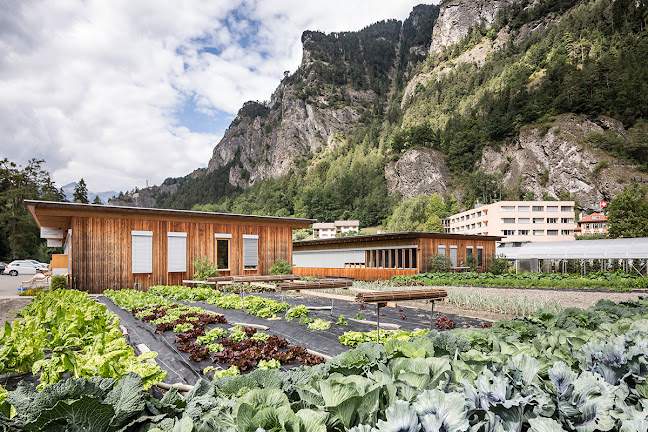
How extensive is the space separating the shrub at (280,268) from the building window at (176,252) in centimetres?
417

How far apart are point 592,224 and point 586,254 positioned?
50.9 meters

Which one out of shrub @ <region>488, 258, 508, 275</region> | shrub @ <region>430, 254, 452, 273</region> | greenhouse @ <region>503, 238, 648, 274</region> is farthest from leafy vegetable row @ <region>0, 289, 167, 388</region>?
greenhouse @ <region>503, 238, 648, 274</region>

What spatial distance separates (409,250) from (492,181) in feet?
210

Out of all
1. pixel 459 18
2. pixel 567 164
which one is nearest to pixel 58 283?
pixel 567 164

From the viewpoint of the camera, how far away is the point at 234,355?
4.43 m

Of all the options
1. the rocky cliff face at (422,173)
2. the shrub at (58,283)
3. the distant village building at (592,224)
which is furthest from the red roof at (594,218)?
the shrub at (58,283)

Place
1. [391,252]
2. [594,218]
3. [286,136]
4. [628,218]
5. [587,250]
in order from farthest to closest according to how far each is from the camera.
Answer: [286,136], [594,218], [628,218], [587,250], [391,252]

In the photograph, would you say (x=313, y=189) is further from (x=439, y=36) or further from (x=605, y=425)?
(x=605, y=425)

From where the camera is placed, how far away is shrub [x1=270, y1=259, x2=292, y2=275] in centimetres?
1781

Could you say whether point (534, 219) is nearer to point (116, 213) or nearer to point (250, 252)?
point (250, 252)

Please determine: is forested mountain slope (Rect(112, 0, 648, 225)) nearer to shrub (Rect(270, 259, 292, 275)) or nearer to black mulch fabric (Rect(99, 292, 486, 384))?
shrub (Rect(270, 259, 292, 275))

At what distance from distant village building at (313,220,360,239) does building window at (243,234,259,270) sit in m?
67.4

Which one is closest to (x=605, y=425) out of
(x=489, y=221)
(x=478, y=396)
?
(x=478, y=396)

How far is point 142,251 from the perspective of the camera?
590 inches
